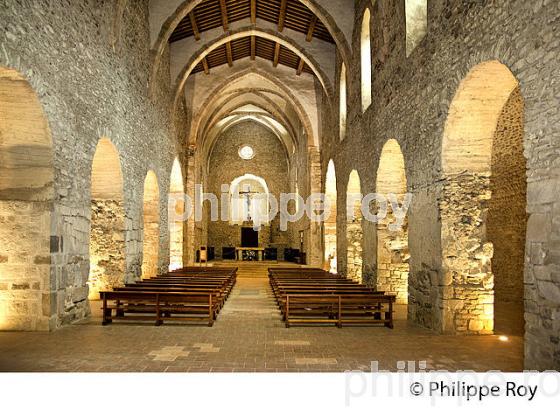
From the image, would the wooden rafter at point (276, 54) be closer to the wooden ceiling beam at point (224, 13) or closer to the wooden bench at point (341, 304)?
the wooden ceiling beam at point (224, 13)

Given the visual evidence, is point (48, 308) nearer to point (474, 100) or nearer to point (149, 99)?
point (474, 100)

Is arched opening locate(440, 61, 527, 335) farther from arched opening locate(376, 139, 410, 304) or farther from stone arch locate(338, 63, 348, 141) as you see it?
stone arch locate(338, 63, 348, 141)

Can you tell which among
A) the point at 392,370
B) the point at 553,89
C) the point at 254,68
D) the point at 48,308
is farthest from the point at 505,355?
the point at 254,68

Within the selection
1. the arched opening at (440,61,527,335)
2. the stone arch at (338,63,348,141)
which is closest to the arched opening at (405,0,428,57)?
the arched opening at (440,61,527,335)

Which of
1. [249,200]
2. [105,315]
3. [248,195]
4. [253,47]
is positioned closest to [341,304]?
[105,315]

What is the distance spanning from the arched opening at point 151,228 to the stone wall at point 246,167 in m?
15.3

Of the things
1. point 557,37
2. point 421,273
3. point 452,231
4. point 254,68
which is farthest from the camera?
point 254,68

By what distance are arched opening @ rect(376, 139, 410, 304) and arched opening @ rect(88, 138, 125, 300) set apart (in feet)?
20.2

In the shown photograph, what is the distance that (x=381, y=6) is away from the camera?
35.3 ft

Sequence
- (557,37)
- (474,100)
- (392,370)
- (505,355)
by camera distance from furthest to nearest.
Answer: (474,100)
(505,355)
(392,370)
(557,37)

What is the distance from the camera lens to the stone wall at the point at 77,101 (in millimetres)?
6863

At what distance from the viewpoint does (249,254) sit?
29.4 meters

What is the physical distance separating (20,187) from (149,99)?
7.40 m

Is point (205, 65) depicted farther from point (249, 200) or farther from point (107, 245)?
point (249, 200)
